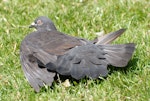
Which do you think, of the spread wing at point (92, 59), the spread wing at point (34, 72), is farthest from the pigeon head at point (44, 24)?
the spread wing at point (92, 59)

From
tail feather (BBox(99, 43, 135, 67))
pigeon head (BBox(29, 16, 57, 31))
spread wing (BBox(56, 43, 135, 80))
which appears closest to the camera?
spread wing (BBox(56, 43, 135, 80))

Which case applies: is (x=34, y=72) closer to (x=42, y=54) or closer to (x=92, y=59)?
(x=42, y=54)

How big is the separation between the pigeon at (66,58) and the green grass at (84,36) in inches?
5.5

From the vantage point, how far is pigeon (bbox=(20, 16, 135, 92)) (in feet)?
19.4

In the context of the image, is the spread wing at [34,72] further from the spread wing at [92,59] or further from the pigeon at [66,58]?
the spread wing at [92,59]

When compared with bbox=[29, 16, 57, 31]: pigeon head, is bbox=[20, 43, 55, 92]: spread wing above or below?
below

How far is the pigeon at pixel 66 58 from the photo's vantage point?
5910 millimetres

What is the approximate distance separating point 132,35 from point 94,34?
66 cm

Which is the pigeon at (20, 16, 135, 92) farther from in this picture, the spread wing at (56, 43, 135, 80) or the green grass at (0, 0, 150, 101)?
the green grass at (0, 0, 150, 101)

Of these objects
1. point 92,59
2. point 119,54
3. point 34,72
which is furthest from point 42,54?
point 119,54

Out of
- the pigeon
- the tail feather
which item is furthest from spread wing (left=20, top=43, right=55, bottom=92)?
the tail feather

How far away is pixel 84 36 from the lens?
24.8 ft

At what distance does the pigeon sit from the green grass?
5.5 inches

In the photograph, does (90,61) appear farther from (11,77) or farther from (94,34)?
(94,34)
